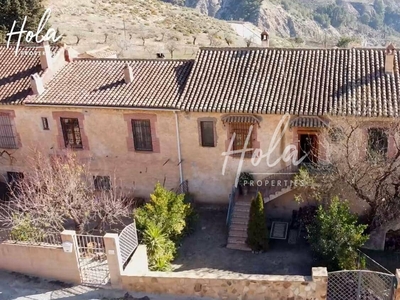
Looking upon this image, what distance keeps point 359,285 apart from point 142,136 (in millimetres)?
12195

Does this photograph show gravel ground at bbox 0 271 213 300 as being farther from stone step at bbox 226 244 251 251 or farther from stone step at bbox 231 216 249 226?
→ stone step at bbox 231 216 249 226

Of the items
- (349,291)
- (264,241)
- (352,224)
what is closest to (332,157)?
(352,224)

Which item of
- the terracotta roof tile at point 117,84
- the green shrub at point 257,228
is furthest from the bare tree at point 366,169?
the terracotta roof tile at point 117,84

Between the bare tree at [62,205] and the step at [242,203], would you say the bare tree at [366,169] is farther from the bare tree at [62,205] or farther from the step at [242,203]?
the bare tree at [62,205]

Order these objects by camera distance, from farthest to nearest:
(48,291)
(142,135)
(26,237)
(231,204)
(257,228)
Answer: (142,135), (231,204), (257,228), (26,237), (48,291)

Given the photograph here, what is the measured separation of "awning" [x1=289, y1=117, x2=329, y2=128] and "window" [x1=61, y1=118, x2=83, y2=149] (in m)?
10.4

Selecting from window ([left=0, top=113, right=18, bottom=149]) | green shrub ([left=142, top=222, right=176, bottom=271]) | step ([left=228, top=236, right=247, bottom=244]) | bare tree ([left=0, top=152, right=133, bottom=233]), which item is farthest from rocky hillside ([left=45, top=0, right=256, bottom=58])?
green shrub ([left=142, top=222, right=176, bottom=271])

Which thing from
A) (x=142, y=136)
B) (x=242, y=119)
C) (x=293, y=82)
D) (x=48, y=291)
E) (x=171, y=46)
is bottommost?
(x=171, y=46)

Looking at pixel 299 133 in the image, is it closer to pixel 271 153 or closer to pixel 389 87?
pixel 271 153

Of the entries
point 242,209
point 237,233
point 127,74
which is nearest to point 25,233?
point 237,233

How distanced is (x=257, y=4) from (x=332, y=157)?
113 m

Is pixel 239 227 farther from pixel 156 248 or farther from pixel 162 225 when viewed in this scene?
pixel 156 248

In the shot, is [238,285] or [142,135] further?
[142,135]

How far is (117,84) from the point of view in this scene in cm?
2305
